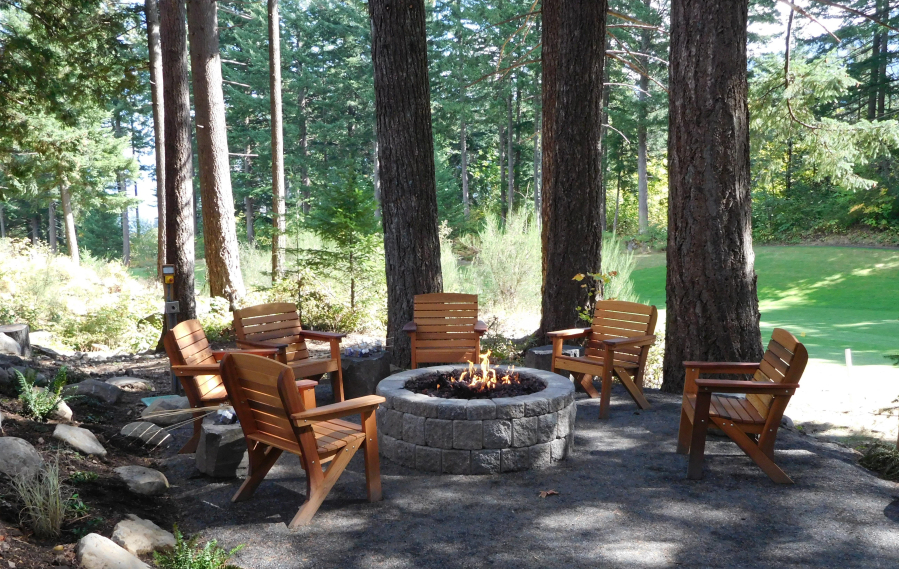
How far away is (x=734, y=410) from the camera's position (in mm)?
4281

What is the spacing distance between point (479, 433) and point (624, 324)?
2433 millimetres

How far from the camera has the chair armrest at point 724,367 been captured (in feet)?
14.7

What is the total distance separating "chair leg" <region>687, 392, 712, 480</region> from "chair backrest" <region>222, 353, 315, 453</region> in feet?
8.04

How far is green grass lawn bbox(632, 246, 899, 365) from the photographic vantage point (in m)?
10.9

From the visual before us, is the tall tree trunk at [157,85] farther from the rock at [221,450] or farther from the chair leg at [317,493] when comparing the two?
the chair leg at [317,493]

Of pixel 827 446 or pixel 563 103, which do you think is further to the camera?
pixel 563 103

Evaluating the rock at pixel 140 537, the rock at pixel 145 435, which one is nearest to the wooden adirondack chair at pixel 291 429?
the rock at pixel 140 537

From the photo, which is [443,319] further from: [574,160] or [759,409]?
[759,409]

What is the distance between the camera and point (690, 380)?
4582mm

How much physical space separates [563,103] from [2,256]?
1246cm

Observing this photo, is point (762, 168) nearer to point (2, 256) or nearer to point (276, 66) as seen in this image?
point (276, 66)

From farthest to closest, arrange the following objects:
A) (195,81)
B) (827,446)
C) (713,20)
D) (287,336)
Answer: (195,81) < (287,336) < (713,20) < (827,446)

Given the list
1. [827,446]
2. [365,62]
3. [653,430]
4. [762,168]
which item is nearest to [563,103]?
[653,430]

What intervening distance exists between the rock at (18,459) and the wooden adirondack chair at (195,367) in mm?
961
